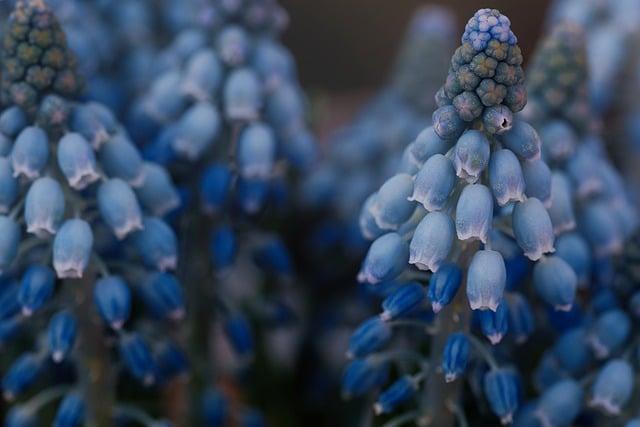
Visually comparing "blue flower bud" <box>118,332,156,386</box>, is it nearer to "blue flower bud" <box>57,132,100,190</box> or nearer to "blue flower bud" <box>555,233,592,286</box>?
"blue flower bud" <box>57,132,100,190</box>

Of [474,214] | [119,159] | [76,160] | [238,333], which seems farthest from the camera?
[238,333]

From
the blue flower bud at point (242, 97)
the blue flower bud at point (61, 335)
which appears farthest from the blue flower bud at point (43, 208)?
the blue flower bud at point (242, 97)

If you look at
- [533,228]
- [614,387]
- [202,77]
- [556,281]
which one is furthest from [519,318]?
[202,77]

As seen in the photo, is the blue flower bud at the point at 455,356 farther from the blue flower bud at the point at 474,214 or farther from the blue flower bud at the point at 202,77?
the blue flower bud at the point at 202,77

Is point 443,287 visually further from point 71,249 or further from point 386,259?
point 71,249

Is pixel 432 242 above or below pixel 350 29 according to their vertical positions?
above

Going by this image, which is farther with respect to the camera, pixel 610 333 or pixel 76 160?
pixel 610 333

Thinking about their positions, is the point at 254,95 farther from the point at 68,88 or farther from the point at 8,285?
the point at 8,285

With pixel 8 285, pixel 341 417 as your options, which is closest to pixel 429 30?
pixel 341 417
